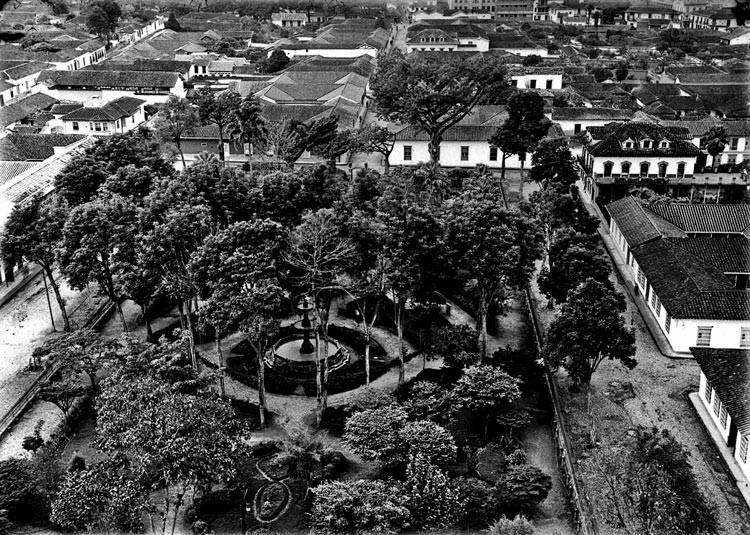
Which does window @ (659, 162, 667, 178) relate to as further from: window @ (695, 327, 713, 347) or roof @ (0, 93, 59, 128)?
roof @ (0, 93, 59, 128)

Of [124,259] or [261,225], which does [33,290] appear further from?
[261,225]

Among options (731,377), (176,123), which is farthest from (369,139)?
(731,377)

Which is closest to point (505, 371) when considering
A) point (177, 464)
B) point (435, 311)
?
point (435, 311)

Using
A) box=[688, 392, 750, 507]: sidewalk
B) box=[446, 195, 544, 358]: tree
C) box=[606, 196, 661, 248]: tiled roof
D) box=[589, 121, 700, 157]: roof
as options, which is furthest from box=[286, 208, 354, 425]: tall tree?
box=[589, 121, 700, 157]: roof

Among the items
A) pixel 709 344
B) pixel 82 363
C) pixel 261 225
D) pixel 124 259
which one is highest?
pixel 261 225

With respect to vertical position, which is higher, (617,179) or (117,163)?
(117,163)

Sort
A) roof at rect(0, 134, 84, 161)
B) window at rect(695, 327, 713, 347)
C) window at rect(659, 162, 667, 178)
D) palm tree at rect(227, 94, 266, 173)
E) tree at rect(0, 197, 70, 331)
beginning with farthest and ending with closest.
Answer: roof at rect(0, 134, 84, 161), palm tree at rect(227, 94, 266, 173), window at rect(659, 162, 667, 178), tree at rect(0, 197, 70, 331), window at rect(695, 327, 713, 347)
